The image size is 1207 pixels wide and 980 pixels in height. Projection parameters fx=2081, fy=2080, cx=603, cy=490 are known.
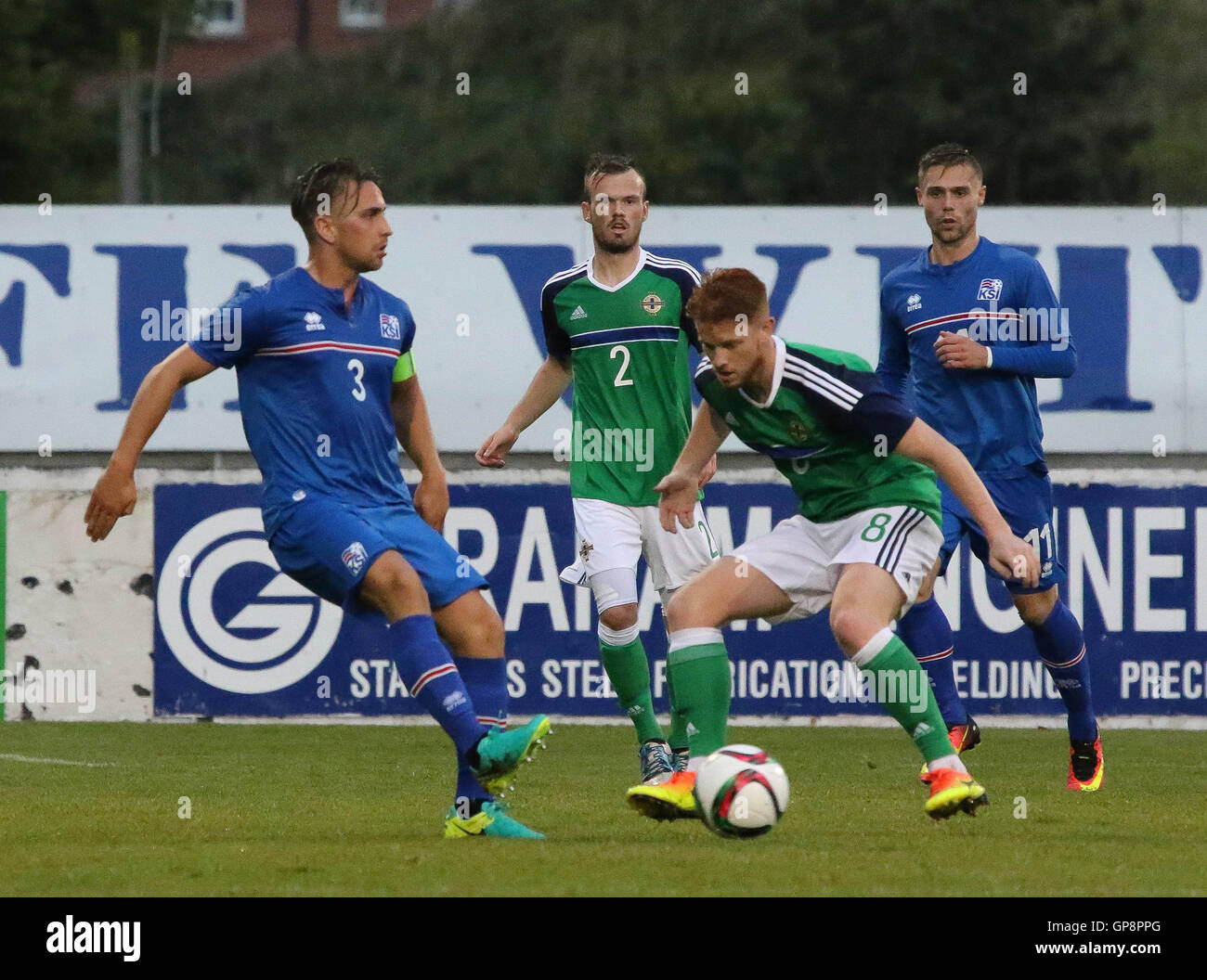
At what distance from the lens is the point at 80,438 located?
37.1ft

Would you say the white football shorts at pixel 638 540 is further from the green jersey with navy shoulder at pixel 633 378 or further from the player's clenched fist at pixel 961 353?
the player's clenched fist at pixel 961 353

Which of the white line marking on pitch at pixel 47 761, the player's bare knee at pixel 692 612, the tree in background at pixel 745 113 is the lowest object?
the white line marking on pitch at pixel 47 761

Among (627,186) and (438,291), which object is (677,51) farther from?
(627,186)

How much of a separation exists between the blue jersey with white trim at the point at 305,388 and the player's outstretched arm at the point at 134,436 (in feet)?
0.23

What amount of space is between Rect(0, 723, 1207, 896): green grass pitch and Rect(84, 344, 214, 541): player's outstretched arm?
0.97 metres

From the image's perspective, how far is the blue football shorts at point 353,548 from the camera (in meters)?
5.97

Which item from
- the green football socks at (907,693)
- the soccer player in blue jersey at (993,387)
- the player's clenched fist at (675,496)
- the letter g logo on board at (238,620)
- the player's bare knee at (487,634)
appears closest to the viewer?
the green football socks at (907,693)

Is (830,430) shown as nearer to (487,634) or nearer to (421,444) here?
(487,634)

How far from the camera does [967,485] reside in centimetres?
596

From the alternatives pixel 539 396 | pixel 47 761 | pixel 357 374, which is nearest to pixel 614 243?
pixel 539 396

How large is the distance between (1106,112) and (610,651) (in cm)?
3175

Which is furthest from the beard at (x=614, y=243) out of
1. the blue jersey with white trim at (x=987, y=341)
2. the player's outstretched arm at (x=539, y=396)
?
the blue jersey with white trim at (x=987, y=341)

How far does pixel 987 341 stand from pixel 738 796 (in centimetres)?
293
